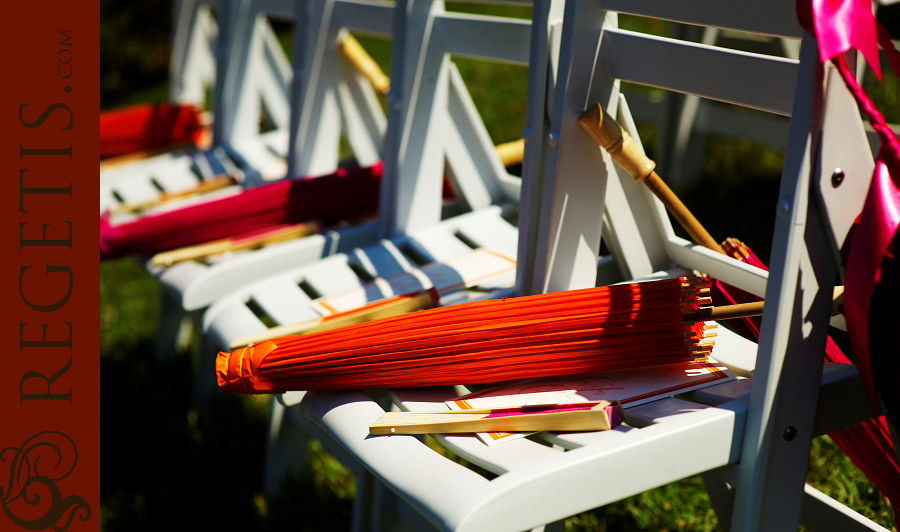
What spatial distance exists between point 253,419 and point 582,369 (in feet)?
4.55

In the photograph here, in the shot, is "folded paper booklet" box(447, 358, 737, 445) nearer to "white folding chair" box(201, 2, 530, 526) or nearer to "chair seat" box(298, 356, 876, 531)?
"chair seat" box(298, 356, 876, 531)

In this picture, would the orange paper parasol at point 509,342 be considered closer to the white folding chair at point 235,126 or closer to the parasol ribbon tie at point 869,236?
the parasol ribbon tie at point 869,236

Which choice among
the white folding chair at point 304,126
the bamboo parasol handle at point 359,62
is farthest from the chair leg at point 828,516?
the bamboo parasol handle at point 359,62

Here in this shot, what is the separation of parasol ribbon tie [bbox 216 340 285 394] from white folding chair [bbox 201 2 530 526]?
0.96 ft

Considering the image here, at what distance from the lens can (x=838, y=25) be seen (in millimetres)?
902

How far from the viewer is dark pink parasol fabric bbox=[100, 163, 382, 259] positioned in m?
1.93

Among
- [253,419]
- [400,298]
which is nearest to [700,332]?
[400,298]

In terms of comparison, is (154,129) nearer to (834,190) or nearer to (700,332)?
(700,332)

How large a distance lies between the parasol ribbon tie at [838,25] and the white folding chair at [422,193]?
2.43 ft

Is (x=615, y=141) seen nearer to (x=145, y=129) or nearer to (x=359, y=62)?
(x=359, y=62)

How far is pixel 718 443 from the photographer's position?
1.00 m

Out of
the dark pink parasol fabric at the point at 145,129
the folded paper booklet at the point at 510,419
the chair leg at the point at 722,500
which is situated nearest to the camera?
the folded paper booklet at the point at 510,419

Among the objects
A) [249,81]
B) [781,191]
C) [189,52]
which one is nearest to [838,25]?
[781,191]

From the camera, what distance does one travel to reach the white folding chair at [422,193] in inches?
63.9
